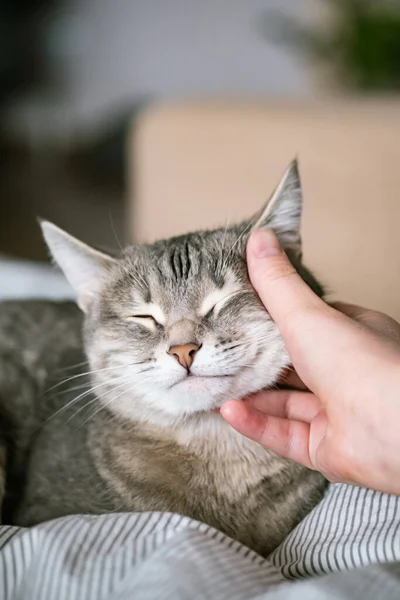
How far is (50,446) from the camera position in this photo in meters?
1.19

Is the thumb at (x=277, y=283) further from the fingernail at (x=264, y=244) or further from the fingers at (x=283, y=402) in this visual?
the fingers at (x=283, y=402)

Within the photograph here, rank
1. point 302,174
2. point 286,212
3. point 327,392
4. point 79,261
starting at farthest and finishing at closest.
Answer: point 302,174
point 79,261
point 286,212
point 327,392

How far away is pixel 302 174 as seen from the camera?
1.93m

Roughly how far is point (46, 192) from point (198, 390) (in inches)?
168

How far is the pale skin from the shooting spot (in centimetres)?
78

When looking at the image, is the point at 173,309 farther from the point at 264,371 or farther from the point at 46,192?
the point at 46,192

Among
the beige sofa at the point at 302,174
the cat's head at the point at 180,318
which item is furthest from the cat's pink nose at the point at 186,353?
the beige sofa at the point at 302,174

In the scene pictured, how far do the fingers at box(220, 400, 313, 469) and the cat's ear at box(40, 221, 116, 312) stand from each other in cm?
38

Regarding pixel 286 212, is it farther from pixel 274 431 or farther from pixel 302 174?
pixel 302 174

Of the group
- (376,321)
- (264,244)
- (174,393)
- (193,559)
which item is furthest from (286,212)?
(193,559)

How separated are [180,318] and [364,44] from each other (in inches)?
81.2

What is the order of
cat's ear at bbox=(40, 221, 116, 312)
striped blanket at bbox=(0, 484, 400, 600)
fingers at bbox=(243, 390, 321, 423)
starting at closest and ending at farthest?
striped blanket at bbox=(0, 484, 400, 600) < fingers at bbox=(243, 390, 321, 423) < cat's ear at bbox=(40, 221, 116, 312)

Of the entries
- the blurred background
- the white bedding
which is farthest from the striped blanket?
the blurred background

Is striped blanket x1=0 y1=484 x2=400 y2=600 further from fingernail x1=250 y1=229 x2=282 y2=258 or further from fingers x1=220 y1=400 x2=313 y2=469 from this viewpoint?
fingernail x1=250 y1=229 x2=282 y2=258
